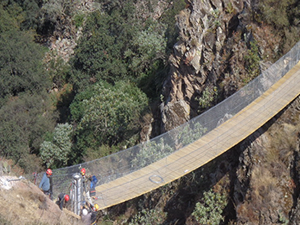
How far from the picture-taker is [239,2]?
2347cm

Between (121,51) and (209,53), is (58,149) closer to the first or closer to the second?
(121,51)

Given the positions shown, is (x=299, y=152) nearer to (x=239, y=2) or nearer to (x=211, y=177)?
(x=211, y=177)

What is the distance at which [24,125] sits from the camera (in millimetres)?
33188

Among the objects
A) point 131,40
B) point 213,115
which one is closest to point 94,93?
point 131,40

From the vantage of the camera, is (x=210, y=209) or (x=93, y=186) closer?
(x=93, y=186)

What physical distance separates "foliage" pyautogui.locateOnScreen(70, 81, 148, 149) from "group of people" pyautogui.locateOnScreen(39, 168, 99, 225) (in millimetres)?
10952

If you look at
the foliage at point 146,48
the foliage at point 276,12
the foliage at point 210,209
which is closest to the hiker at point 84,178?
the foliage at point 210,209

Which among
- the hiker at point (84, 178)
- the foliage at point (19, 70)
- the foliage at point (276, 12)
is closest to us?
the hiker at point (84, 178)

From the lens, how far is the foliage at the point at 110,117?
92.4 ft

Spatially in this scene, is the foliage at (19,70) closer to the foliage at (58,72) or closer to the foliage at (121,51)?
the foliage at (58,72)

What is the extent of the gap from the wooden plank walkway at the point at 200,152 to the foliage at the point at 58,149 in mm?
13265

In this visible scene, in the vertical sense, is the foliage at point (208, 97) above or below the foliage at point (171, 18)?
above

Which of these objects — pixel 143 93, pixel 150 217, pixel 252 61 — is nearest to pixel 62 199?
pixel 150 217

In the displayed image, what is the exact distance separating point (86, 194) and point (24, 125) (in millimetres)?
18236
